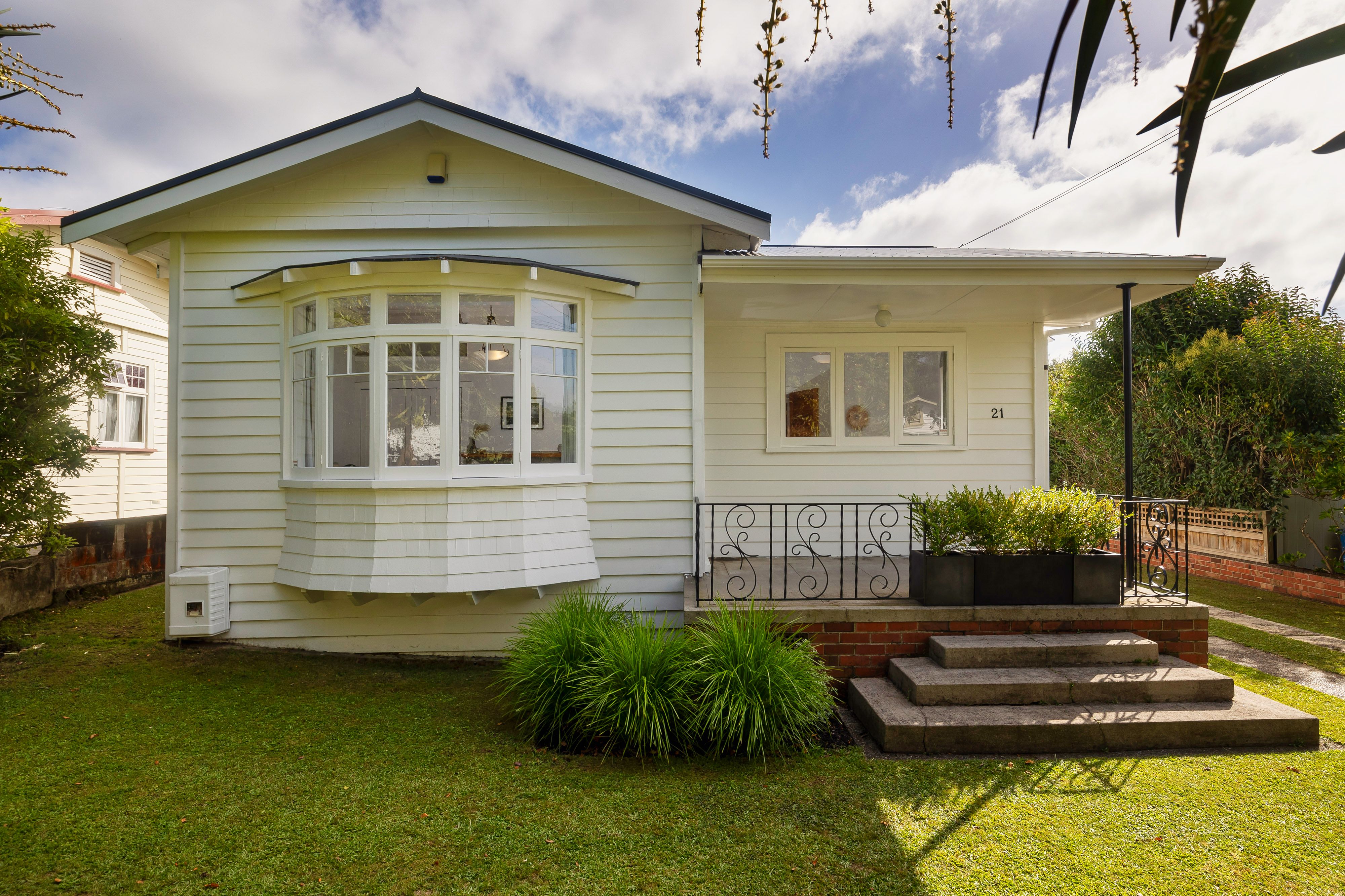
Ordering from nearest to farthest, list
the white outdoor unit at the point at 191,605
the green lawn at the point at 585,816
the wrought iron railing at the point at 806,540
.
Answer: the green lawn at the point at 585,816
the white outdoor unit at the point at 191,605
the wrought iron railing at the point at 806,540

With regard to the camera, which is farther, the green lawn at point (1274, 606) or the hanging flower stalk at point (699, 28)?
the green lawn at point (1274, 606)

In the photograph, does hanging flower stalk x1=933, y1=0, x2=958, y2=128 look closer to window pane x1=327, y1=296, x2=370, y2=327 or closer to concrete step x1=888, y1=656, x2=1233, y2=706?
concrete step x1=888, y1=656, x2=1233, y2=706

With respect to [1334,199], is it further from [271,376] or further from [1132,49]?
[271,376]

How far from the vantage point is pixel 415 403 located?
545 cm

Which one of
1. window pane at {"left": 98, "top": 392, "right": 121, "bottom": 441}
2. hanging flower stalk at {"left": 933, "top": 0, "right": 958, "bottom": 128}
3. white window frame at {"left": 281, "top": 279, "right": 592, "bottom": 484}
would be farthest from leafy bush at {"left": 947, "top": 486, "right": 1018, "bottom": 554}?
window pane at {"left": 98, "top": 392, "right": 121, "bottom": 441}

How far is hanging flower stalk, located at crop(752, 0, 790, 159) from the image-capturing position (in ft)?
4.27

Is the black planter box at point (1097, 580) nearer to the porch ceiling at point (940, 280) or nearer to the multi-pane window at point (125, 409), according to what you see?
the porch ceiling at point (940, 280)

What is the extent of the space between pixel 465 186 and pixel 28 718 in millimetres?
5146

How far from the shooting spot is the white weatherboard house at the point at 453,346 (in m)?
5.36

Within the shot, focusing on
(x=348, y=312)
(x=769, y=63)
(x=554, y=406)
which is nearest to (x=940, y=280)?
(x=554, y=406)

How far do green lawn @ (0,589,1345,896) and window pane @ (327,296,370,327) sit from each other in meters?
3.09

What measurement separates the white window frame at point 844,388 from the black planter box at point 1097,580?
2.42 meters

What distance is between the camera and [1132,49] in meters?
1.41

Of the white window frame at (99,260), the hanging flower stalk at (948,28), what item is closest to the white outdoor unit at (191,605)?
the white window frame at (99,260)
